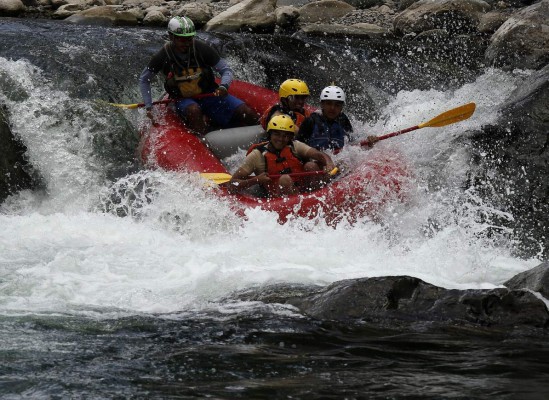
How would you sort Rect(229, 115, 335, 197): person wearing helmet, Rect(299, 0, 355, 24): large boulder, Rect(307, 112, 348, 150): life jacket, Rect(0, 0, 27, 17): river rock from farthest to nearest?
Rect(299, 0, 355, 24): large boulder < Rect(0, 0, 27, 17): river rock < Rect(307, 112, 348, 150): life jacket < Rect(229, 115, 335, 197): person wearing helmet

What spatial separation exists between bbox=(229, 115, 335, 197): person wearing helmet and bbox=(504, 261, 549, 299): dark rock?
224 cm

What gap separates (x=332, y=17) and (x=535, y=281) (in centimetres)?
960

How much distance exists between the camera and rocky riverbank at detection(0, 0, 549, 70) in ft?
41.0

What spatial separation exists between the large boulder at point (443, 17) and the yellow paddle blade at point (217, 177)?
21.0ft

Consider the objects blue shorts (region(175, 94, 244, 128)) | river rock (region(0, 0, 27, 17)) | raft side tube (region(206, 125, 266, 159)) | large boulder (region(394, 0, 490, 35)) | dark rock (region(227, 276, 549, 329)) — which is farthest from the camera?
river rock (region(0, 0, 27, 17))

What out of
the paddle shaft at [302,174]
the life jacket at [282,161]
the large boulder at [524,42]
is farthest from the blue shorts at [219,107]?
the large boulder at [524,42]

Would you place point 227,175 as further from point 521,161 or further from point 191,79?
point 521,161

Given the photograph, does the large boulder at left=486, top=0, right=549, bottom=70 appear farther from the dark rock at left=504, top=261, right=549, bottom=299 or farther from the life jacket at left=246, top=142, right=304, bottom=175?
the dark rock at left=504, top=261, right=549, bottom=299

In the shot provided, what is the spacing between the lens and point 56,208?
26.4 feet

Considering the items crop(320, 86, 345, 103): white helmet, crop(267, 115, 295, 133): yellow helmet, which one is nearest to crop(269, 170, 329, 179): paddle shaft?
crop(267, 115, 295, 133): yellow helmet

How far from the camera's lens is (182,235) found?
23.2 feet

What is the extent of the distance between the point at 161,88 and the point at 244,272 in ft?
15.1

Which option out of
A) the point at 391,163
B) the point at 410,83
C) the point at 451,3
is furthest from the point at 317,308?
the point at 451,3

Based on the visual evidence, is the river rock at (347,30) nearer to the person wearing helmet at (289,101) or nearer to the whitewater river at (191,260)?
the whitewater river at (191,260)
